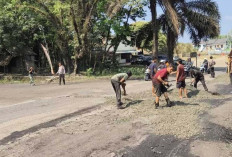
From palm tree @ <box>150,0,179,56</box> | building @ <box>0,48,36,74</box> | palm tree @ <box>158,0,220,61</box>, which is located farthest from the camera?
building @ <box>0,48,36,74</box>

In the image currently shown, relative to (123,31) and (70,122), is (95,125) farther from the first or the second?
(123,31)

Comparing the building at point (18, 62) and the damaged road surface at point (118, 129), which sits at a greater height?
the building at point (18, 62)

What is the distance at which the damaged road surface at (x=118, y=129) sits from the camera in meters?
7.87

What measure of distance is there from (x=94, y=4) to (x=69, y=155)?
22.2 metres

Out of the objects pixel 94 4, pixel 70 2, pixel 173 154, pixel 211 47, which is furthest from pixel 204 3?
pixel 211 47

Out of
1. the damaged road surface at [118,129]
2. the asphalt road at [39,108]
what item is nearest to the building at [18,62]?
the asphalt road at [39,108]

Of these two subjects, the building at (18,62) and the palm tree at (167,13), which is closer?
the palm tree at (167,13)

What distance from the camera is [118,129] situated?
9.72 m

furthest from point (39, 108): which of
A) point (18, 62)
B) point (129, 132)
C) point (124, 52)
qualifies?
point (124, 52)

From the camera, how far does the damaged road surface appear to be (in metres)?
7.87

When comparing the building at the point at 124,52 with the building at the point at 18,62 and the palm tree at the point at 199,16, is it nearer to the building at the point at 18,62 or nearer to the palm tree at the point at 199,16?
the building at the point at 18,62

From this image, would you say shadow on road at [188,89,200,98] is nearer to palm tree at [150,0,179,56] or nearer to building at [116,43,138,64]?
palm tree at [150,0,179,56]

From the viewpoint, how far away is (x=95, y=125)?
10.3 m

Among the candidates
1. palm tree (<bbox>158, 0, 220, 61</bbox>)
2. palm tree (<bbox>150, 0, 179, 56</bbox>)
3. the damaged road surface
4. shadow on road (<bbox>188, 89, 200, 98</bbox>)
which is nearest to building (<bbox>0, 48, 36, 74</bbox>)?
palm tree (<bbox>150, 0, 179, 56</bbox>)
